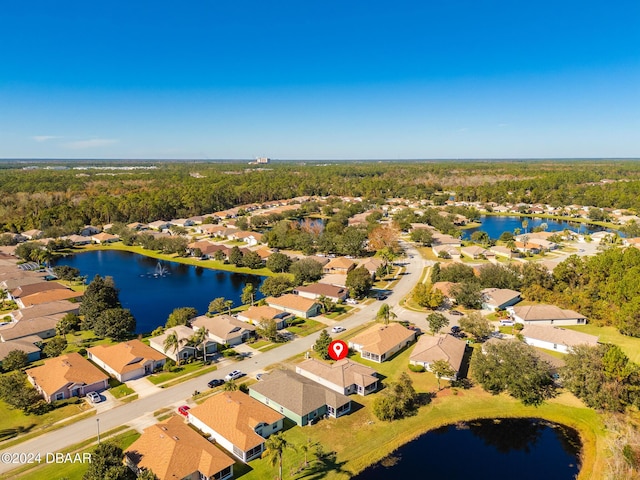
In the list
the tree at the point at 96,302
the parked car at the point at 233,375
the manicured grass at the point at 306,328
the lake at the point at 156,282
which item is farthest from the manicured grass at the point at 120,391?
the manicured grass at the point at 306,328

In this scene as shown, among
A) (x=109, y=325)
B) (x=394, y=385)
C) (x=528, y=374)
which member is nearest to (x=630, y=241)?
(x=528, y=374)

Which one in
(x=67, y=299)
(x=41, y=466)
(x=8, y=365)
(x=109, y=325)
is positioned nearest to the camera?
(x=41, y=466)

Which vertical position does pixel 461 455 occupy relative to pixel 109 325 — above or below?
below

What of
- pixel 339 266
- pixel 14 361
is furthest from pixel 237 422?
pixel 339 266

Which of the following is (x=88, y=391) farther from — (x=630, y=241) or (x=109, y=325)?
(x=630, y=241)

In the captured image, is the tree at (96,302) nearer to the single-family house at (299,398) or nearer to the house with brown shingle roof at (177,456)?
the single-family house at (299,398)

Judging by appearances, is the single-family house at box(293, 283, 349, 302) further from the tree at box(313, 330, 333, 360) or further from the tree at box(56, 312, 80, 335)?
the tree at box(56, 312, 80, 335)

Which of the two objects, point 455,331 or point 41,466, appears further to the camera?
point 455,331
